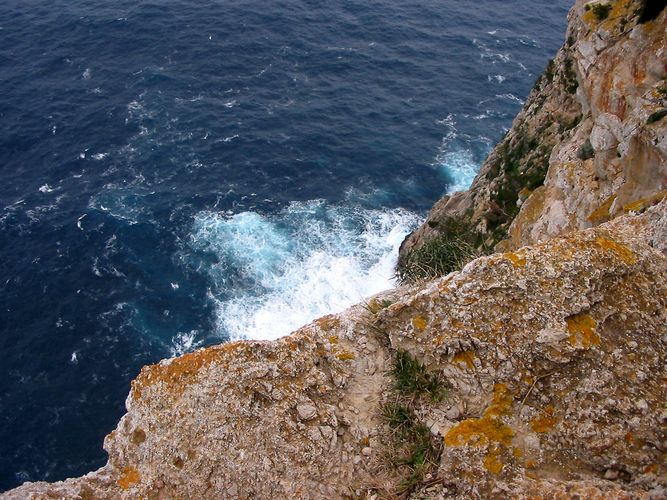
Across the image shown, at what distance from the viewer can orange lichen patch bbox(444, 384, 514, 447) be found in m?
17.7

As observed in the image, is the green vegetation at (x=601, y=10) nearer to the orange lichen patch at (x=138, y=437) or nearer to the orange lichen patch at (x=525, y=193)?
the orange lichen patch at (x=525, y=193)

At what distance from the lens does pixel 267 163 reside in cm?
9344

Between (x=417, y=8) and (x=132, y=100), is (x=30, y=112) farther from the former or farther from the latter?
(x=417, y=8)

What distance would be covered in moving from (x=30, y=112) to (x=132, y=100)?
16.8 m

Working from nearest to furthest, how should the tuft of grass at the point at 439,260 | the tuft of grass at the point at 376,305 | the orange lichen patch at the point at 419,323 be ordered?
the orange lichen patch at the point at 419,323 < the tuft of grass at the point at 376,305 < the tuft of grass at the point at 439,260

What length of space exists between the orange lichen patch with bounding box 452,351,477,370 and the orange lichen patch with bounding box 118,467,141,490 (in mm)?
11504

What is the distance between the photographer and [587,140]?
43.8 metres

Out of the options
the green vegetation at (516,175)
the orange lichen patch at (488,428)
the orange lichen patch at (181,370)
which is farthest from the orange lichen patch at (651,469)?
the green vegetation at (516,175)

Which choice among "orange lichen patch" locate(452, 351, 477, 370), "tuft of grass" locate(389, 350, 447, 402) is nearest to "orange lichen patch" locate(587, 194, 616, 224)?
"orange lichen patch" locate(452, 351, 477, 370)

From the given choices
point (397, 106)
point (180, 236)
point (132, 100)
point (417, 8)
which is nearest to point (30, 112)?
point (132, 100)

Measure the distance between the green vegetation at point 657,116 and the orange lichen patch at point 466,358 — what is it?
76.1 ft

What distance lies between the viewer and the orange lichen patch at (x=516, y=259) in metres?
20.2

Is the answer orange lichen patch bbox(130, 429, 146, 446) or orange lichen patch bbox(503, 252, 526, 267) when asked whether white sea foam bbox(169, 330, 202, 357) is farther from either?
orange lichen patch bbox(503, 252, 526, 267)

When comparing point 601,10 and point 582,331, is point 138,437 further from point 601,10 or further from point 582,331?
point 601,10
